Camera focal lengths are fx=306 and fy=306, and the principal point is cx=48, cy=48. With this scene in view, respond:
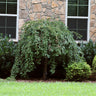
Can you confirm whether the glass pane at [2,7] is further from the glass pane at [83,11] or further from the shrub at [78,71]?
the shrub at [78,71]

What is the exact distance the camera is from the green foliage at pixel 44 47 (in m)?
9.66

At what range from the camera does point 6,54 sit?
10727 mm

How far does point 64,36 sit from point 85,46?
1.45 m

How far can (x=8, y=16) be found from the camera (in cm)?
1145

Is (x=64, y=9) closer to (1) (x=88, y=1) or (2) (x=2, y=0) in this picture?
(1) (x=88, y=1)

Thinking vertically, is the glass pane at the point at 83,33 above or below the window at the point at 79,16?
below

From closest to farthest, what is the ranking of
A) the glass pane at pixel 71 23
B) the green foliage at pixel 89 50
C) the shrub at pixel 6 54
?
the shrub at pixel 6 54, the green foliage at pixel 89 50, the glass pane at pixel 71 23

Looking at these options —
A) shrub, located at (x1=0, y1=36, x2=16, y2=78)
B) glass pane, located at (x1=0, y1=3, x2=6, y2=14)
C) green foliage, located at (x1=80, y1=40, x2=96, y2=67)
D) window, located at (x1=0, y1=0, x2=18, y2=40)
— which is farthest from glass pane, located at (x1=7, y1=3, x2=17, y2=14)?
green foliage, located at (x1=80, y1=40, x2=96, y2=67)

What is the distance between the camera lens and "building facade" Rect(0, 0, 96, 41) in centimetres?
1142

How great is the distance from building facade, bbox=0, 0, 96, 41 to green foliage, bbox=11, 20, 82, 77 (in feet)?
4.16

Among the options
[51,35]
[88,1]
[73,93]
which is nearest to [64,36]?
[51,35]

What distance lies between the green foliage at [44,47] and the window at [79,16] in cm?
140

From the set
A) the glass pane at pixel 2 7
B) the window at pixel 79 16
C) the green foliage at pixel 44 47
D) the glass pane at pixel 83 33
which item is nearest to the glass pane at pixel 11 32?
the glass pane at pixel 2 7

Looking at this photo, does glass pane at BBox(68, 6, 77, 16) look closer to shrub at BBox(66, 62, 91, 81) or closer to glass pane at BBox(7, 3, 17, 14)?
glass pane at BBox(7, 3, 17, 14)
